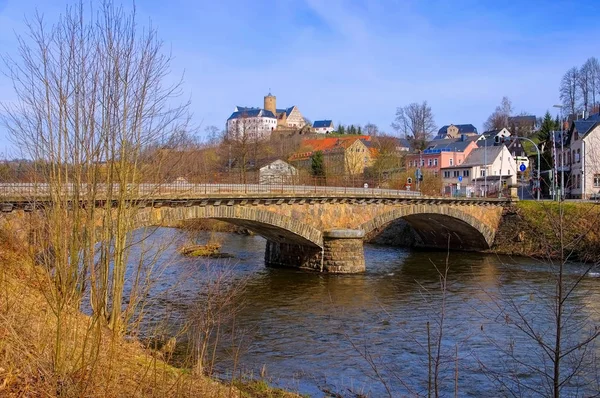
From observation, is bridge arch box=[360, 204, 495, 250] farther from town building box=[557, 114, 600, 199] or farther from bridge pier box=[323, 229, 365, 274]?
town building box=[557, 114, 600, 199]

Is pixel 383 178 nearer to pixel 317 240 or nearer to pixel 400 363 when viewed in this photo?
pixel 317 240

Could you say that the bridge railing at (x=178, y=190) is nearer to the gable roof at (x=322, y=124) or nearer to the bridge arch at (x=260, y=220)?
the bridge arch at (x=260, y=220)

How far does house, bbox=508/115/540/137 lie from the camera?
11044cm

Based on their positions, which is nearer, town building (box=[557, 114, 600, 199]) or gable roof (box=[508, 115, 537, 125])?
town building (box=[557, 114, 600, 199])

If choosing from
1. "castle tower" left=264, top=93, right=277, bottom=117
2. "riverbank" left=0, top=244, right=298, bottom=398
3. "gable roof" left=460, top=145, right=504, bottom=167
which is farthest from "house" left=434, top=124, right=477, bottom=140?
"riverbank" left=0, top=244, right=298, bottom=398

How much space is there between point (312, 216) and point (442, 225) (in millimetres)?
14794

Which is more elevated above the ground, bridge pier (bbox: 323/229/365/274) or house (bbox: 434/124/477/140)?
house (bbox: 434/124/477/140)

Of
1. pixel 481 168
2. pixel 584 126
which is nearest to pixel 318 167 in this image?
pixel 481 168

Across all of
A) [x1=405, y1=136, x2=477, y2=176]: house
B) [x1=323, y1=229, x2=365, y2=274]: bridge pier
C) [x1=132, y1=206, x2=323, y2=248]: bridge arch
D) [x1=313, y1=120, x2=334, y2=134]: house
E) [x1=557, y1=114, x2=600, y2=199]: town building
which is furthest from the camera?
[x1=313, y1=120, x2=334, y2=134]: house

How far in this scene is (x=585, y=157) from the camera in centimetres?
5022

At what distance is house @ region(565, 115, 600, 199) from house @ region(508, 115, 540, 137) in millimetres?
55386

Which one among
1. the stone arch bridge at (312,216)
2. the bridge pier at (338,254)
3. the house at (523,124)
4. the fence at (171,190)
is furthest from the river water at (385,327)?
the house at (523,124)

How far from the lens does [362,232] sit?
97.3ft

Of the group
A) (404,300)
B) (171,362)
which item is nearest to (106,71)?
(171,362)
